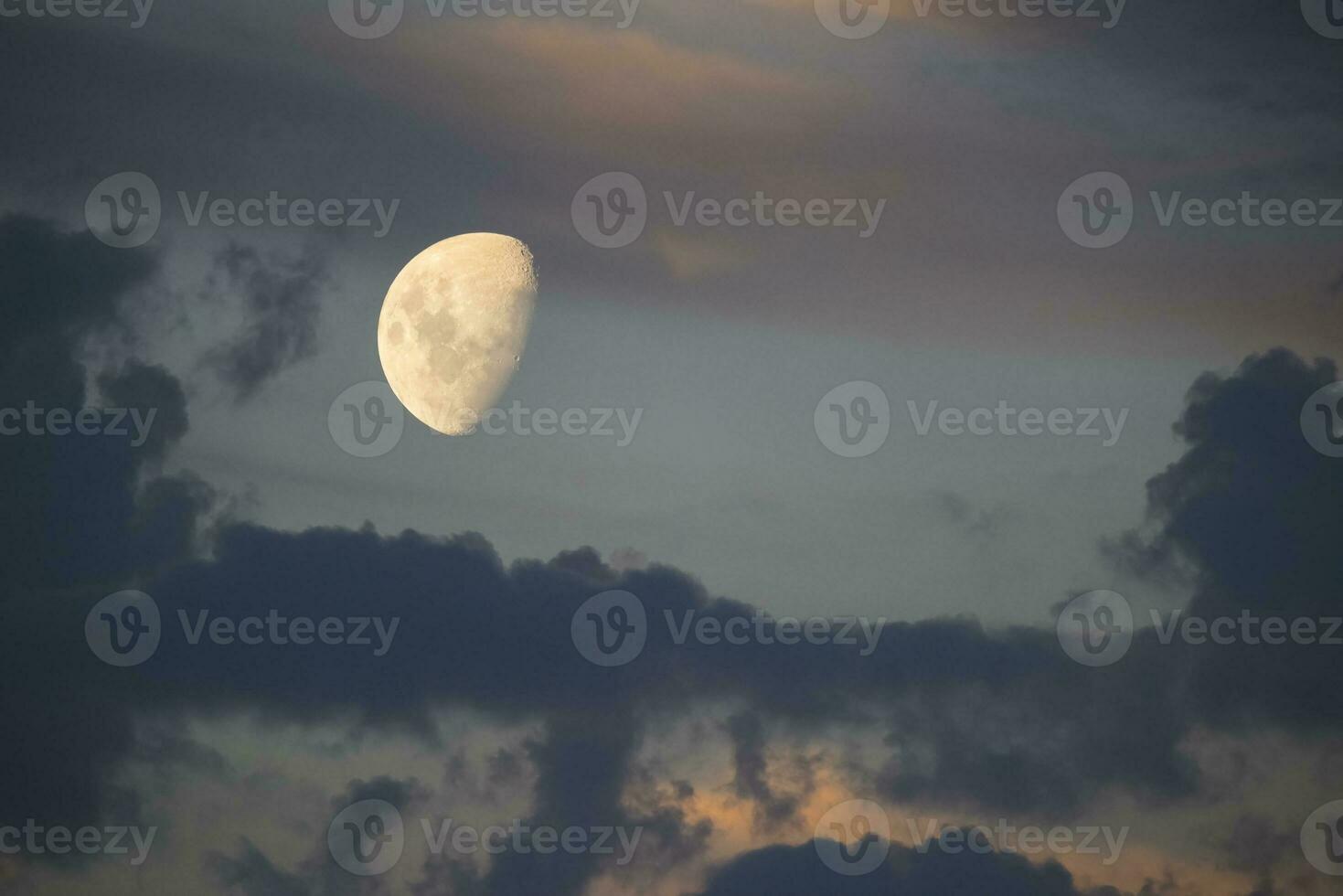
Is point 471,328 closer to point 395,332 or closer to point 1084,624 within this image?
point 395,332

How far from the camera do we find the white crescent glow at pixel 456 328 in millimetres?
36406

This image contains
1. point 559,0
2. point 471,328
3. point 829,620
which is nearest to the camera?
point 559,0

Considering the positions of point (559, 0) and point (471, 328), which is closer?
point (559, 0)

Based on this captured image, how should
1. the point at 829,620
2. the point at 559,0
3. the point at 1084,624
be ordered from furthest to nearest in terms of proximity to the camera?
the point at 1084,624 < the point at 829,620 < the point at 559,0

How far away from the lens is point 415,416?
123ft

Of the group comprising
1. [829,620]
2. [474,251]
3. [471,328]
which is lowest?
[829,620]

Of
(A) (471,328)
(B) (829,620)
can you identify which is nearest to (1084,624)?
(B) (829,620)

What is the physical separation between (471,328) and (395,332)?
116 inches

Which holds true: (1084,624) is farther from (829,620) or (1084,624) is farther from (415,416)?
(415,416)

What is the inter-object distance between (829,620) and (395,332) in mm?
19842

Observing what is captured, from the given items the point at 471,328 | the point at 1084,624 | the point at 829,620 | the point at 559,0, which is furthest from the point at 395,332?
the point at 1084,624

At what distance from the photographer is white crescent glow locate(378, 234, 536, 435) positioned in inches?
1433

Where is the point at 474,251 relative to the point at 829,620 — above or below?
above

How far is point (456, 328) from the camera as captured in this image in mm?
36250
